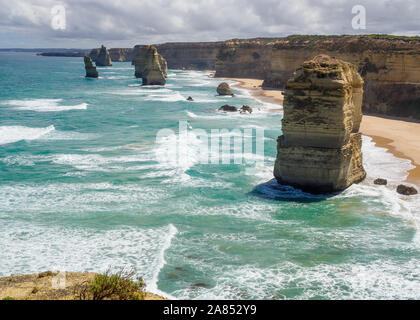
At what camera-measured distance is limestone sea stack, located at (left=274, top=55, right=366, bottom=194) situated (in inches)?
728

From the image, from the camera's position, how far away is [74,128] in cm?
3700

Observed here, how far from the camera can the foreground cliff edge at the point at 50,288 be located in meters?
8.94

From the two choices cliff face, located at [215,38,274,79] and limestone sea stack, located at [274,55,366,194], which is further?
cliff face, located at [215,38,274,79]

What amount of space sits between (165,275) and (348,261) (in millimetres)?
5650

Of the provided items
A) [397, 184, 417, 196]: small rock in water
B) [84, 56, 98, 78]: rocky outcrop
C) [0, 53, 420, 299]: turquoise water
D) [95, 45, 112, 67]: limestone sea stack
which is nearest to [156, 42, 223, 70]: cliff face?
[95, 45, 112, 67]: limestone sea stack

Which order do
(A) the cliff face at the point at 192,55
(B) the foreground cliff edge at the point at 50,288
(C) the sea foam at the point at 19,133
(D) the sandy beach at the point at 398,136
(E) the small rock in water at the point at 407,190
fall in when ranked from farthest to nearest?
(A) the cliff face at the point at 192,55 → (C) the sea foam at the point at 19,133 → (D) the sandy beach at the point at 398,136 → (E) the small rock in water at the point at 407,190 → (B) the foreground cliff edge at the point at 50,288

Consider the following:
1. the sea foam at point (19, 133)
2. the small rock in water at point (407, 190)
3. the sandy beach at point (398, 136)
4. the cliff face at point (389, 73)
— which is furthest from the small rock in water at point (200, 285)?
the cliff face at point (389, 73)

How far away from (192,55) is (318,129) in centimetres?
14007

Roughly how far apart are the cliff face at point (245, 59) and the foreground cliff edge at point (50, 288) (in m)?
89.0

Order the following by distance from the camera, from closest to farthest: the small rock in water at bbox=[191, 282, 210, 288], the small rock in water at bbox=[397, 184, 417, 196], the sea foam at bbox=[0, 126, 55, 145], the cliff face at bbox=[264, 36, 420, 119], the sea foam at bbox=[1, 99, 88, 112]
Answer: the small rock in water at bbox=[191, 282, 210, 288] < the small rock in water at bbox=[397, 184, 417, 196] < the sea foam at bbox=[0, 126, 55, 145] < the cliff face at bbox=[264, 36, 420, 119] < the sea foam at bbox=[1, 99, 88, 112]

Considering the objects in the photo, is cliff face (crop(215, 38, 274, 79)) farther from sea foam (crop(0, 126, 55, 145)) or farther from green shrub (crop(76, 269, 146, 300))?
green shrub (crop(76, 269, 146, 300))

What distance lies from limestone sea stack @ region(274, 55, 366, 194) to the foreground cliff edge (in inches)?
445

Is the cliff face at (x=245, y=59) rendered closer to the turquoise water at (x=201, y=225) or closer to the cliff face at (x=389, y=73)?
the cliff face at (x=389, y=73)
